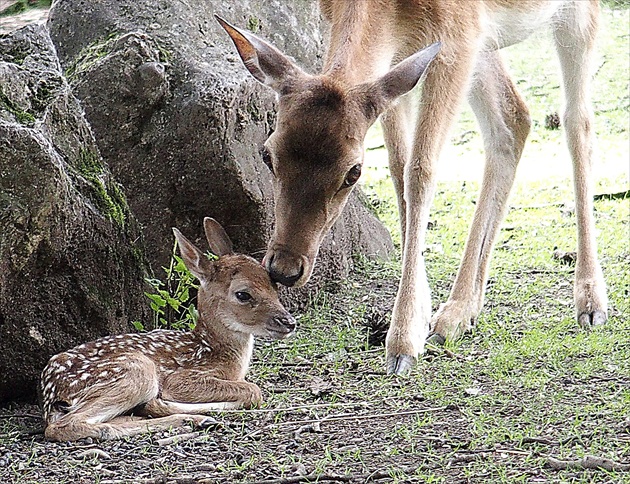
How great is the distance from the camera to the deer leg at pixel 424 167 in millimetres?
5844

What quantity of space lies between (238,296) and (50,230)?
0.92 meters

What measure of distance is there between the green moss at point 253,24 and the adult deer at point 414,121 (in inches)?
35.9

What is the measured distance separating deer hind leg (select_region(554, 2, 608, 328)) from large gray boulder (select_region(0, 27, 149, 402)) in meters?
2.92

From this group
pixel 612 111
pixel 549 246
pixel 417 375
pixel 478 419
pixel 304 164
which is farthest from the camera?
pixel 612 111

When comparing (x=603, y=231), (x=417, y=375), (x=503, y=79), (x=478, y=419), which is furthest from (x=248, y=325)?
(x=603, y=231)

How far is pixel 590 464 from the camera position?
3824mm

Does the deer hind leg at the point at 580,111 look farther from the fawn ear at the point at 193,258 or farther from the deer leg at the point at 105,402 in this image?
the deer leg at the point at 105,402

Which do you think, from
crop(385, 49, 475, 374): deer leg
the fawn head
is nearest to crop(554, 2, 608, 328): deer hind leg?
crop(385, 49, 475, 374): deer leg

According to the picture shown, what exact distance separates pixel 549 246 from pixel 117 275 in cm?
414

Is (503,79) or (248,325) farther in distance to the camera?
(503,79)

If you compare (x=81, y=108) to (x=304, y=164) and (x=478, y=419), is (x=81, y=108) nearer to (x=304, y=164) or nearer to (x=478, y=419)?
(x=304, y=164)

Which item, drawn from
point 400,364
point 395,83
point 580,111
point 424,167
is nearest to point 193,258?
point 400,364

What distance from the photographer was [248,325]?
17.2ft

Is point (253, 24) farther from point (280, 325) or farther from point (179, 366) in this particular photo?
point (179, 366)
